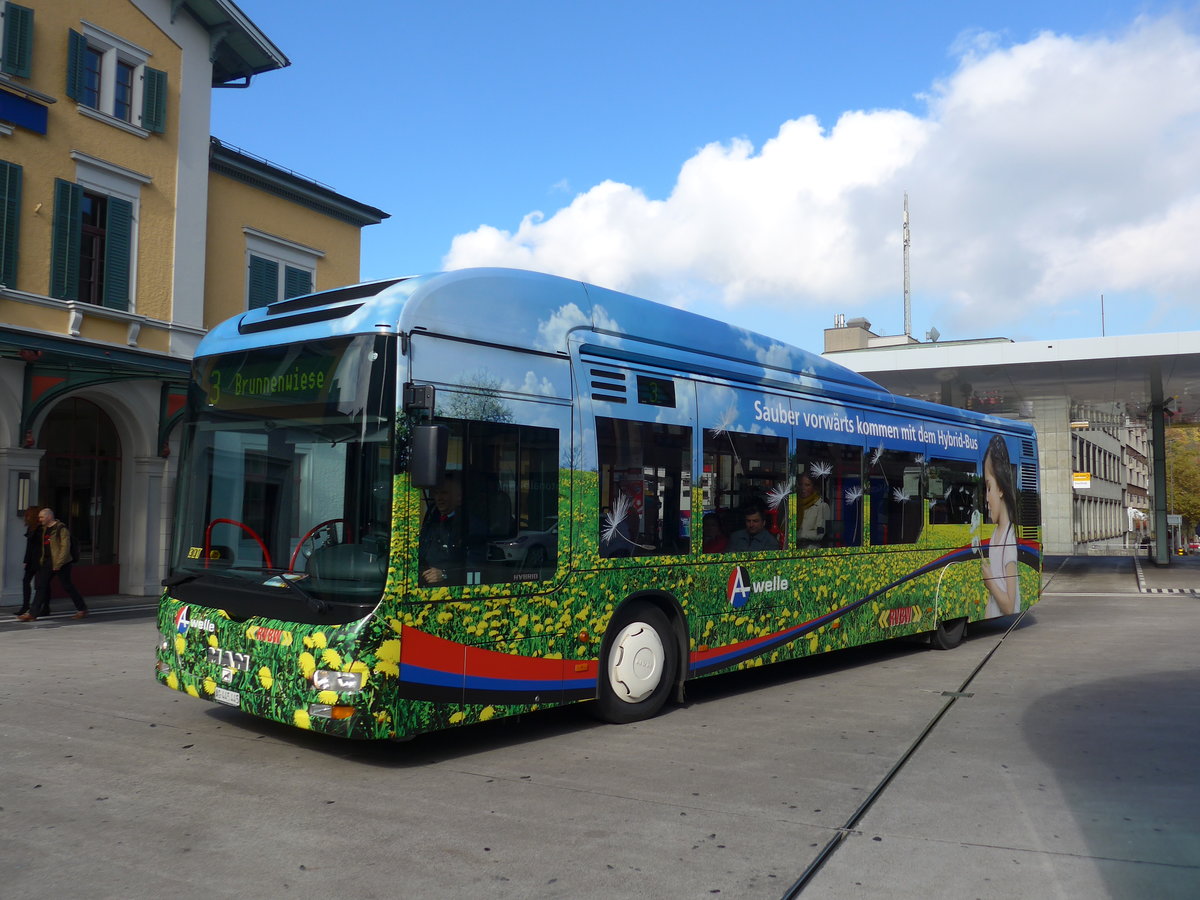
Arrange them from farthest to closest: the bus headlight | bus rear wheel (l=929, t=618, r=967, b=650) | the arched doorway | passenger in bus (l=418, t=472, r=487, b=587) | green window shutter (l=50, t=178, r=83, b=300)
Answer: the arched doorway
green window shutter (l=50, t=178, r=83, b=300)
bus rear wheel (l=929, t=618, r=967, b=650)
passenger in bus (l=418, t=472, r=487, b=587)
the bus headlight

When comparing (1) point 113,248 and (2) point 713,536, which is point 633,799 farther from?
(1) point 113,248

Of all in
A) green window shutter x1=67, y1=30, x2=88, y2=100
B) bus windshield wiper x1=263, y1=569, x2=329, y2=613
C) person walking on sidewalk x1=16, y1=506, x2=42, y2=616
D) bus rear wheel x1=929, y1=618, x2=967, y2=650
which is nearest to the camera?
bus windshield wiper x1=263, y1=569, x2=329, y2=613

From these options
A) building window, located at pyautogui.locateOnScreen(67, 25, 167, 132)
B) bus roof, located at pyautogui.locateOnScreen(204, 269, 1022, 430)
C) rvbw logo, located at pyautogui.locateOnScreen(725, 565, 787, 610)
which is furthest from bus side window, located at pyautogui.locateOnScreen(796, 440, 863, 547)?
building window, located at pyautogui.locateOnScreen(67, 25, 167, 132)

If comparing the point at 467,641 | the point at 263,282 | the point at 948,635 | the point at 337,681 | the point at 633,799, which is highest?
the point at 263,282

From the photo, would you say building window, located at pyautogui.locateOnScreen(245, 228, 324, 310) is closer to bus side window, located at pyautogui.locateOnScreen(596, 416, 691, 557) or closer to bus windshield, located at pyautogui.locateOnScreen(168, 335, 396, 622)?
bus windshield, located at pyautogui.locateOnScreen(168, 335, 396, 622)

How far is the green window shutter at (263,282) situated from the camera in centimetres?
2139

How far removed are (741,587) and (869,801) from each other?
2.99 meters

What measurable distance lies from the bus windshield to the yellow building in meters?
10.3

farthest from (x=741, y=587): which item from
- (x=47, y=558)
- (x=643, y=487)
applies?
(x=47, y=558)

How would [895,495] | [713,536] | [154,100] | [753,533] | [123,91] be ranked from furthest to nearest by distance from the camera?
1. [154,100]
2. [123,91]
3. [895,495]
4. [753,533]
5. [713,536]

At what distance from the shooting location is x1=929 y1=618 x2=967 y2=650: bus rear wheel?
39.3 ft

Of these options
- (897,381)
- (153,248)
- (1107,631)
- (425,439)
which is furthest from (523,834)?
(897,381)

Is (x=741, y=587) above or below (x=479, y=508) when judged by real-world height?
below

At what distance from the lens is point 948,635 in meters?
12.1
